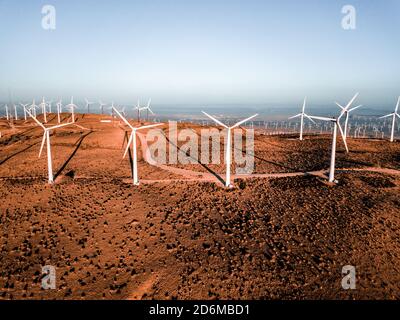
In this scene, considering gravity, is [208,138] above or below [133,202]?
above

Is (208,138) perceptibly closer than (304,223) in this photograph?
No

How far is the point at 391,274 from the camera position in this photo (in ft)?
84.6

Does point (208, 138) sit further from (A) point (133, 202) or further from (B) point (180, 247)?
(B) point (180, 247)

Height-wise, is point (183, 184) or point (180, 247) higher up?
point (183, 184)

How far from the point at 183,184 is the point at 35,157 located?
36.5 meters

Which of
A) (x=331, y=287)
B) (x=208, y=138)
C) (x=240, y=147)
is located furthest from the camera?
(x=208, y=138)

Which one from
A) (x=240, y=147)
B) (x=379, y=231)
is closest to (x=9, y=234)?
(x=379, y=231)

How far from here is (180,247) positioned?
29.2 metres

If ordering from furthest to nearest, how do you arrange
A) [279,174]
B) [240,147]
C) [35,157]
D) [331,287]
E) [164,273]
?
[240,147], [35,157], [279,174], [164,273], [331,287]

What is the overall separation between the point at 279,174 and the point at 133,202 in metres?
26.1
